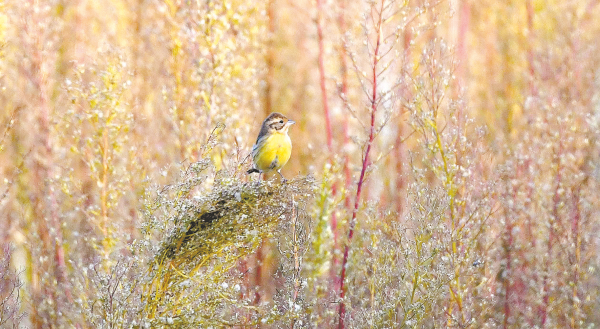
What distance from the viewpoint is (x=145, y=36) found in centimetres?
1280

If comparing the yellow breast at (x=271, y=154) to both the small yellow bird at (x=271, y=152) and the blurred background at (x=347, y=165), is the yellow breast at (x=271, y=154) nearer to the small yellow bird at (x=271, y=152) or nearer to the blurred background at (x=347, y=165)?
the small yellow bird at (x=271, y=152)

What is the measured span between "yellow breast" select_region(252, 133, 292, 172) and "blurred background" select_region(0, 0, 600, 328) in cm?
29

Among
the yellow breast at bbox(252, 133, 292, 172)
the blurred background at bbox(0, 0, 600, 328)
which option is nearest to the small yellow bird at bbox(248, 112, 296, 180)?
the yellow breast at bbox(252, 133, 292, 172)

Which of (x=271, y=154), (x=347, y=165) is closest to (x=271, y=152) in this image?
(x=271, y=154)

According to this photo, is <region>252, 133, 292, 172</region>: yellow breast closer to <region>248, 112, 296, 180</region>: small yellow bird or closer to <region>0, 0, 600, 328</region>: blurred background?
<region>248, 112, 296, 180</region>: small yellow bird

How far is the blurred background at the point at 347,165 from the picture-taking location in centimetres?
736

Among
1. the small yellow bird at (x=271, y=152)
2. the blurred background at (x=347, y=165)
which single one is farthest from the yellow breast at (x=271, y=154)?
the blurred background at (x=347, y=165)

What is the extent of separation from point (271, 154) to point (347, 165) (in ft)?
13.7

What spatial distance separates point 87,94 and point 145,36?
14.2 ft

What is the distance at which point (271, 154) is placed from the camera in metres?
7.07

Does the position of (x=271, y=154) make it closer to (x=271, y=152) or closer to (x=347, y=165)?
(x=271, y=152)

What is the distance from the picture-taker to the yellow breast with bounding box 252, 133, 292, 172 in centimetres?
707

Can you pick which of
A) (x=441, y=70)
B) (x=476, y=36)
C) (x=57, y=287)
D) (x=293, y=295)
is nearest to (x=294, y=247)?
(x=293, y=295)

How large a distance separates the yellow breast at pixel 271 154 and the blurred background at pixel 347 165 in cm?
29
